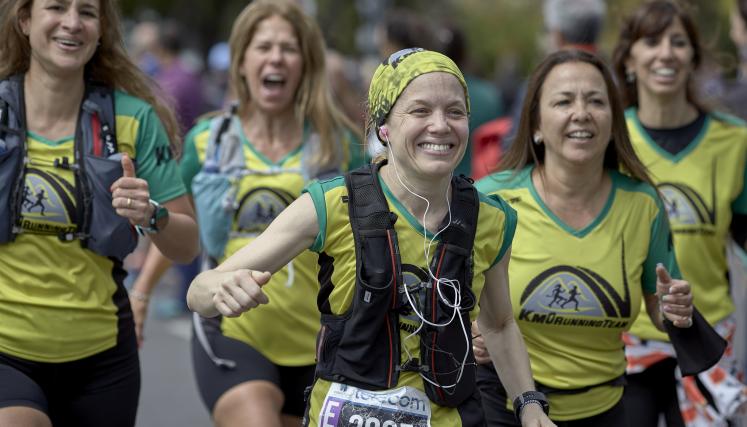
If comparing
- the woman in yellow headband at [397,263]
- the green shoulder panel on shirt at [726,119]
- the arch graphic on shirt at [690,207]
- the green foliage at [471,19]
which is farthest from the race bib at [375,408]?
the green foliage at [471,19]

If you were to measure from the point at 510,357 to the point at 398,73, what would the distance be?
3.18ft

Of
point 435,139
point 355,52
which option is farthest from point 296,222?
point 355,52

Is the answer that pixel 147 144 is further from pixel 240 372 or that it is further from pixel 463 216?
pixel 463 216

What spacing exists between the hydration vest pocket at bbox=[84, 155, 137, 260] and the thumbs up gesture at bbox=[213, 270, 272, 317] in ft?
3.61

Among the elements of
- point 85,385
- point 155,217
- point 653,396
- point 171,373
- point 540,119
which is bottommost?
point 171,373

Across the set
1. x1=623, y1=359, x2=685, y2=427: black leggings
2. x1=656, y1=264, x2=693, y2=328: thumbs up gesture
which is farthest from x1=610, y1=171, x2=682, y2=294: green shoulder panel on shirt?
x1=623, y1=359, x2=685, y2=427: black leggings

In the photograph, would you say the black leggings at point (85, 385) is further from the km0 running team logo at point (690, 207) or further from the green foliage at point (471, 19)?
the green foliage at point (471, 19)

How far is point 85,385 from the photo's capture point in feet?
14.1

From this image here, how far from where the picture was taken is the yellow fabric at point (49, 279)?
13.7 feet

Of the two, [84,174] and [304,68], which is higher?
[304,68]

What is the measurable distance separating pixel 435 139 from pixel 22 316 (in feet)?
5.35

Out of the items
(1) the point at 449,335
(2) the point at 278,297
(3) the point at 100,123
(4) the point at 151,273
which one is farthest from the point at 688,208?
(3) the point at 100,123

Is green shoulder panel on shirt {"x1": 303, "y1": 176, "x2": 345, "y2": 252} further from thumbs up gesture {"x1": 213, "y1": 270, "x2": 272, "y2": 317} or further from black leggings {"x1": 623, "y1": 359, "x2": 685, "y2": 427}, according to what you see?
black leggings {"x1": 623, "y1": 359, "x2": 685, "y2": 427}

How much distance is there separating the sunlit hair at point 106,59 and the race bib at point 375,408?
1.51 meters
